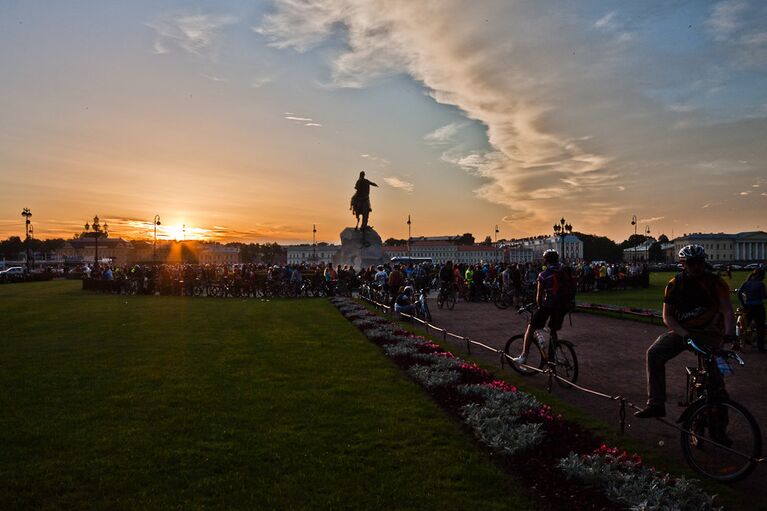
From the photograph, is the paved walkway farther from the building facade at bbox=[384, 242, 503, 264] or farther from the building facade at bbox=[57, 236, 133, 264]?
the building facade at bbox=[57, 236, 133, 264]

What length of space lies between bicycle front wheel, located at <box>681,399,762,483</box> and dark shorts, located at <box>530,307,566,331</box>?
2.82 metres

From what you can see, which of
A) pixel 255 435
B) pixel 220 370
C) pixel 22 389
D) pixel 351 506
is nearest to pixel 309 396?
pixel 255 435

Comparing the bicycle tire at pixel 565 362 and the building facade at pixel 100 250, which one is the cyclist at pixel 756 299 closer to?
the bicycle tire at pixel 565 362

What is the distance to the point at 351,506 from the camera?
4316mm

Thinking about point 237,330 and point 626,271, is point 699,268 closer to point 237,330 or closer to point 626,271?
point 237,330

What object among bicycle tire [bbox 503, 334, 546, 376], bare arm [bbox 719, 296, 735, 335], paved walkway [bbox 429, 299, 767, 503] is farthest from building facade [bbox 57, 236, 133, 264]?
bare arm [bbox 719, 296, 735, 335]

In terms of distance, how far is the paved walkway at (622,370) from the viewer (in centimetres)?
621

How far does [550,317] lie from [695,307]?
302 centimetres

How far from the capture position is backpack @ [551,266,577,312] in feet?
25.6

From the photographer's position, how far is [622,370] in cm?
949

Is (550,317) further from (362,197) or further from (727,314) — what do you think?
(362,197)

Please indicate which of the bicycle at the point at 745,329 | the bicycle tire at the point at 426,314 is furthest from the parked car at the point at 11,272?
the bicycle at the point at 745,329

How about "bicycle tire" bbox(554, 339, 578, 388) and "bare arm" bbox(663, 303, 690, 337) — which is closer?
"bare arm" bbox(663, 303, 690, 337)

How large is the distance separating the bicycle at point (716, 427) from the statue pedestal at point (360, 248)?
2994cm
